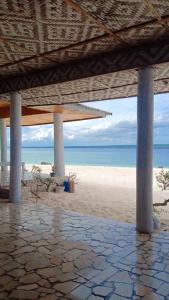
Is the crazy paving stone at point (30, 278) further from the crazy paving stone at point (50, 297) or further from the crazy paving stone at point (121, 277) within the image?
the crazy paving stone at point (121, 277)

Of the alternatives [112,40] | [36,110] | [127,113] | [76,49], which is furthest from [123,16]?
[127,113]

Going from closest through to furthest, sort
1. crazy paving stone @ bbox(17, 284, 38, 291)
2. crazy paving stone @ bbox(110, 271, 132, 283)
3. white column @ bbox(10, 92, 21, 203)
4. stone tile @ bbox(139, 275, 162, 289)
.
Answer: crazy paving stone @ bbox(17, 284, 38, 291) → stone tile @ bbox(139, 275, 162, 289) → crazy paving stone @ bbox(110, 271, 132, 283) → white column @ bbox(10, 92, 21, 203)

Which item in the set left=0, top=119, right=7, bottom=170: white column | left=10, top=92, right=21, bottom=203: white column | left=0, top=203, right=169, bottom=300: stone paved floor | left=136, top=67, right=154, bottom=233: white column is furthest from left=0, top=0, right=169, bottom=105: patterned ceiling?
left=0, top=119, right=7, bottom=170: white column

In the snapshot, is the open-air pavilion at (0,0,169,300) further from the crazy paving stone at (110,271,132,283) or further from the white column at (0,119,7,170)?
the white column at (0,119,7,170)

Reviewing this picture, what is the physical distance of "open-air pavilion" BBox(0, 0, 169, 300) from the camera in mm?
3799

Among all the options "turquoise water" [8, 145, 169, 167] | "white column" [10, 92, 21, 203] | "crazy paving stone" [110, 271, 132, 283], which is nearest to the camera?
"crazy paving stone" [110, 271, 132, 283]

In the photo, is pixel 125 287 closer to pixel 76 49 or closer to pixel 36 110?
pixel 76 49

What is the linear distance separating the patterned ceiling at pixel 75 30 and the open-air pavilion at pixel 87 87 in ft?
0.05

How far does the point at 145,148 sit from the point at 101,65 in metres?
1.92

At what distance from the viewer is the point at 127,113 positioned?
296ft

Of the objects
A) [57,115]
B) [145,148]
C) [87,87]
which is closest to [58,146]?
[57,115]

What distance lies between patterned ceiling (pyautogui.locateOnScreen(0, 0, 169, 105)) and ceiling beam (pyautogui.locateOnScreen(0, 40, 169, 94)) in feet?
0.54

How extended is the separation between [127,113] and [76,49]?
3392 inches

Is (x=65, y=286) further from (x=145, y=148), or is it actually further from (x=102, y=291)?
(x=145, y=148)
